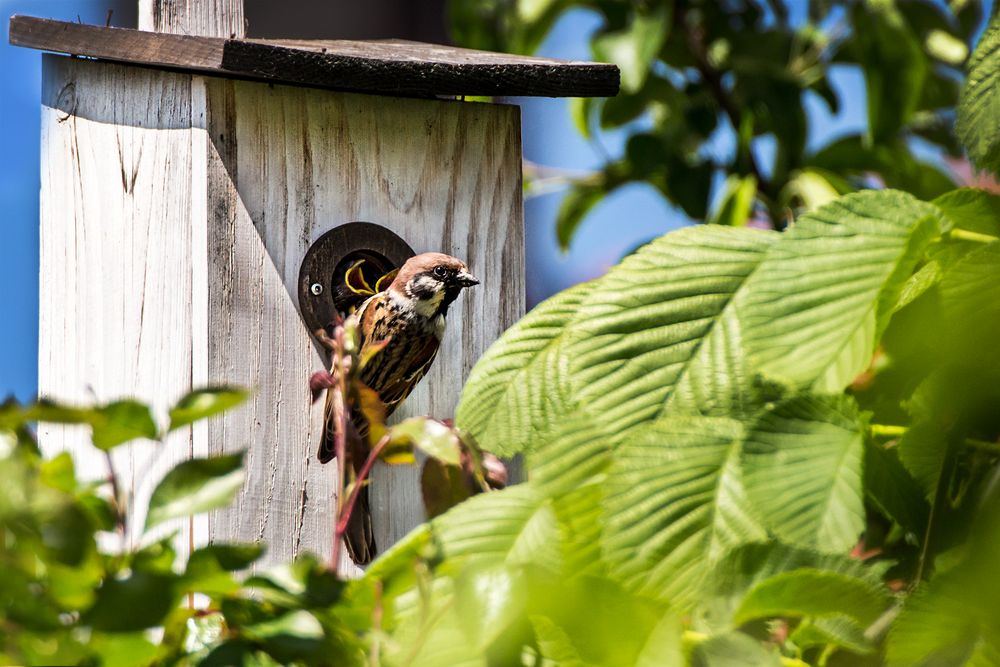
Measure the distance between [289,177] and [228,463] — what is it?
136 cm

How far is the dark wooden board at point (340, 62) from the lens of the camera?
1658mm

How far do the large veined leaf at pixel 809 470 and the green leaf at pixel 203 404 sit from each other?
0.91 feet

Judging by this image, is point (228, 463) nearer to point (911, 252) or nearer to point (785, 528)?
point (785, 528)

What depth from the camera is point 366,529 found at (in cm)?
186

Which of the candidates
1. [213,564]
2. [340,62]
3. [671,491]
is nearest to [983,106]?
[671,491]

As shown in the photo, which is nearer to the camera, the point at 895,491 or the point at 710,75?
the point at 895,491

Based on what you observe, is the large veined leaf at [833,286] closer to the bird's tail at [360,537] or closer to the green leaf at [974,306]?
the green leaf at [974,306]

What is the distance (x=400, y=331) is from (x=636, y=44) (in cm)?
125

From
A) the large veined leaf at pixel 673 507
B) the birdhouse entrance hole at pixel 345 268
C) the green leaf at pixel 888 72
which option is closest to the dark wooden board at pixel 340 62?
the birdhouse entrance hole at pixel 345 268

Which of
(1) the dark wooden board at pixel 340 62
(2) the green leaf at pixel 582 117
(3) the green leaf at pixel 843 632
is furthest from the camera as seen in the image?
(2) the green leaf at pixel 582 117

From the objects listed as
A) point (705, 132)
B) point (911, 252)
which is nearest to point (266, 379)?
point (911, 252)

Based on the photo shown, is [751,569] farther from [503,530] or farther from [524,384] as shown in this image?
[524,384]

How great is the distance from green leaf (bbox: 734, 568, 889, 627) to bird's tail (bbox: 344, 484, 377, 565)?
4.30 ft

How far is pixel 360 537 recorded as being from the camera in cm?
184
